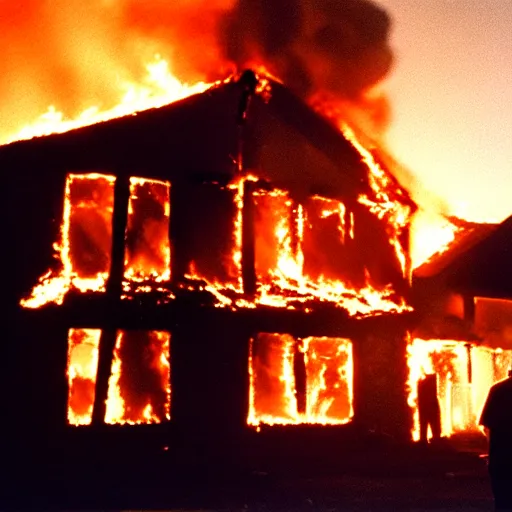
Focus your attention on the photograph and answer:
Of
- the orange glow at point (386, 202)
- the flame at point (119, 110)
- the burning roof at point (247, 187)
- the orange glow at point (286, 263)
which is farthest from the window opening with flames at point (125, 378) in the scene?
the orange glow at point (386, 202)

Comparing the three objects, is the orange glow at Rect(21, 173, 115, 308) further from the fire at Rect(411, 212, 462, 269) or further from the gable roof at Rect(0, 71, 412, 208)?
the fire at Rect(411, 212, 462, 269)

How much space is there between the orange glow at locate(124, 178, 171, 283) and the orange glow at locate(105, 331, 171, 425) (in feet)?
3.41

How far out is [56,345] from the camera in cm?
1395

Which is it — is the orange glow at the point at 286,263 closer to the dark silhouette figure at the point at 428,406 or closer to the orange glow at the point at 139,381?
the dark silhouette figure at the point at 428,406

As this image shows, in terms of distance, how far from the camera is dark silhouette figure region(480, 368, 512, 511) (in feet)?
28.2

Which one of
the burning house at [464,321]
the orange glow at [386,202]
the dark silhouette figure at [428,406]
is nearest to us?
the dark silhouette figure at [428,406]

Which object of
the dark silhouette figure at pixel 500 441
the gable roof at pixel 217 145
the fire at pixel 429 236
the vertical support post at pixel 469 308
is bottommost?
the dark silhouette figure at pixel 500 441

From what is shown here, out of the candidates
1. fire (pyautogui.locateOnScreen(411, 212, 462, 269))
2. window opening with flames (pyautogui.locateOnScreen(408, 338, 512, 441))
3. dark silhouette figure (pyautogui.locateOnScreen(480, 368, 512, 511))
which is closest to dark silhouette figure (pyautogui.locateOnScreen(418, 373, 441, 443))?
window opening with flames (pyautogui.locateOnScreen(408, 338, 512, 441))

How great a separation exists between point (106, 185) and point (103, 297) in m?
1.97

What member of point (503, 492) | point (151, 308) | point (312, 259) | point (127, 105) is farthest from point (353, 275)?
point (503, 492)

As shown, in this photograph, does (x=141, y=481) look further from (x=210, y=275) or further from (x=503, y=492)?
(x=503, y=492)

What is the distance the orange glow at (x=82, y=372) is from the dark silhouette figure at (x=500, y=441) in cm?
739

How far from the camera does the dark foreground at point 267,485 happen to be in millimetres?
11391

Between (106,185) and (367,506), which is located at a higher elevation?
(106,185)
